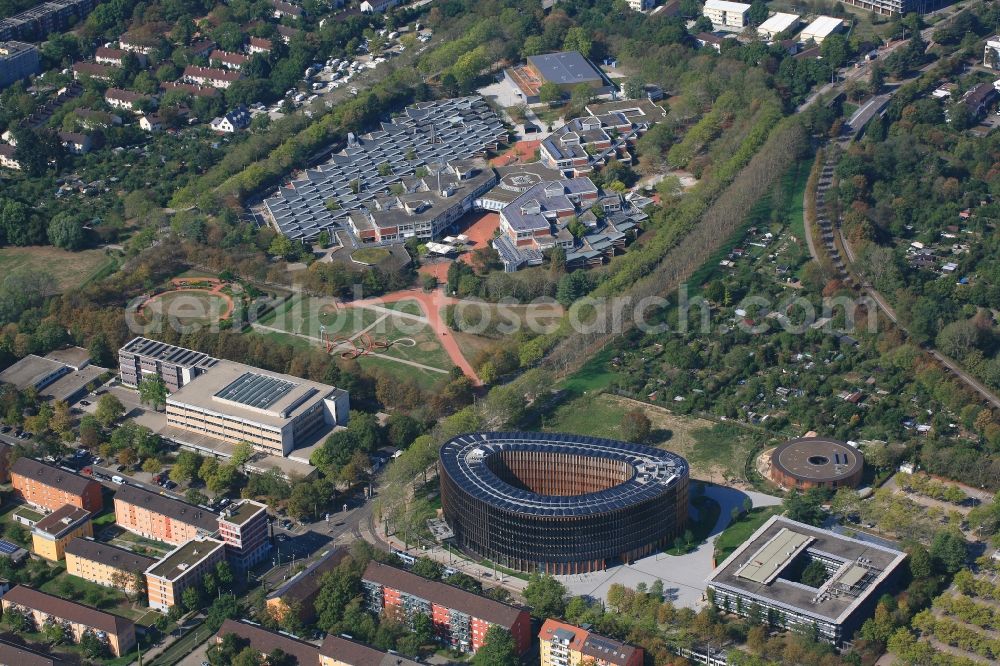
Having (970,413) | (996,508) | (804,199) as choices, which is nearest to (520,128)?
(804,199)

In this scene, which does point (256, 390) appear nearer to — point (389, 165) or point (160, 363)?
point (160, 363)

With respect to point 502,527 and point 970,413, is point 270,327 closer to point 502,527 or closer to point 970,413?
point 502,527

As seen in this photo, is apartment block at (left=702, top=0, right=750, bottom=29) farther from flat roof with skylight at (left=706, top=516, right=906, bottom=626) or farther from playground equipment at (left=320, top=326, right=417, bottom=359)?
flat roof with skylight at (left=706, top=516, right=906, bottom=626)

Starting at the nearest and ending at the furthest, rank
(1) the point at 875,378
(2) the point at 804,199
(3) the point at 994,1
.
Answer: (1) the point at 875,378, (2) the point at 804,199, (3) the point at 994,1

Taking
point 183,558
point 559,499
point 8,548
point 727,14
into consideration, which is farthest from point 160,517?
point 727,14

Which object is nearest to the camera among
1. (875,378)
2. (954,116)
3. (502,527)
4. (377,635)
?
(377,635)

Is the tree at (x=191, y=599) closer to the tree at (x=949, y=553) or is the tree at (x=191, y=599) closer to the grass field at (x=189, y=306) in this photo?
the grass field at (x=189, y=306)
